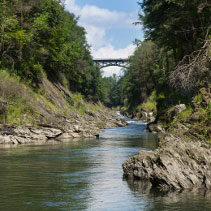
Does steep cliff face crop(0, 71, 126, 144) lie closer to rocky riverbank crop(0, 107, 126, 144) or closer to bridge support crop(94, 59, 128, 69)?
rocky riverbank crop(0, 107, 126, 144)

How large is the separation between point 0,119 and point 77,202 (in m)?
19.9

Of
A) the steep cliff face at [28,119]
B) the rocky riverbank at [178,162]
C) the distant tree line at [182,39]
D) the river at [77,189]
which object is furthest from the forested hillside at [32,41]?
the rocky riverbank at [178,162]

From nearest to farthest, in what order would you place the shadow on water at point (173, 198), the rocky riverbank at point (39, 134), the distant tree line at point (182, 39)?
the shadow on water at point (173, 198)
the distant tree line at point (182, 39)
the rocky riverbank at point (39, 134)

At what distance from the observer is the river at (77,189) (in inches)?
414

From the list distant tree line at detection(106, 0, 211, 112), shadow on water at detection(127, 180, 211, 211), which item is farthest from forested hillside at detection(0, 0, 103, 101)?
shadow on water at detection(127, 180, 211, 211)

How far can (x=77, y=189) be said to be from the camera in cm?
1260

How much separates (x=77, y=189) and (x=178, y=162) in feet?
12.4

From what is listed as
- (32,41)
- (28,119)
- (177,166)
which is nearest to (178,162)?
(177,166)

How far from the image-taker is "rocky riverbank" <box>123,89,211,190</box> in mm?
12445

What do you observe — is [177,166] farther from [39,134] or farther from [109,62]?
[109,62]

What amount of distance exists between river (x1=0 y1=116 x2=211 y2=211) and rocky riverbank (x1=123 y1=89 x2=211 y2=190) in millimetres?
544

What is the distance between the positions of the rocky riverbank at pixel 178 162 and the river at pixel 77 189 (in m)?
0.54

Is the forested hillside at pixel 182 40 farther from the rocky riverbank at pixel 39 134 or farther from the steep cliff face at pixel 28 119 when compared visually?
the steep cliff face at pixel 28 119

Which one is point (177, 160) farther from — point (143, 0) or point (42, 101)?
point (42, 101)
